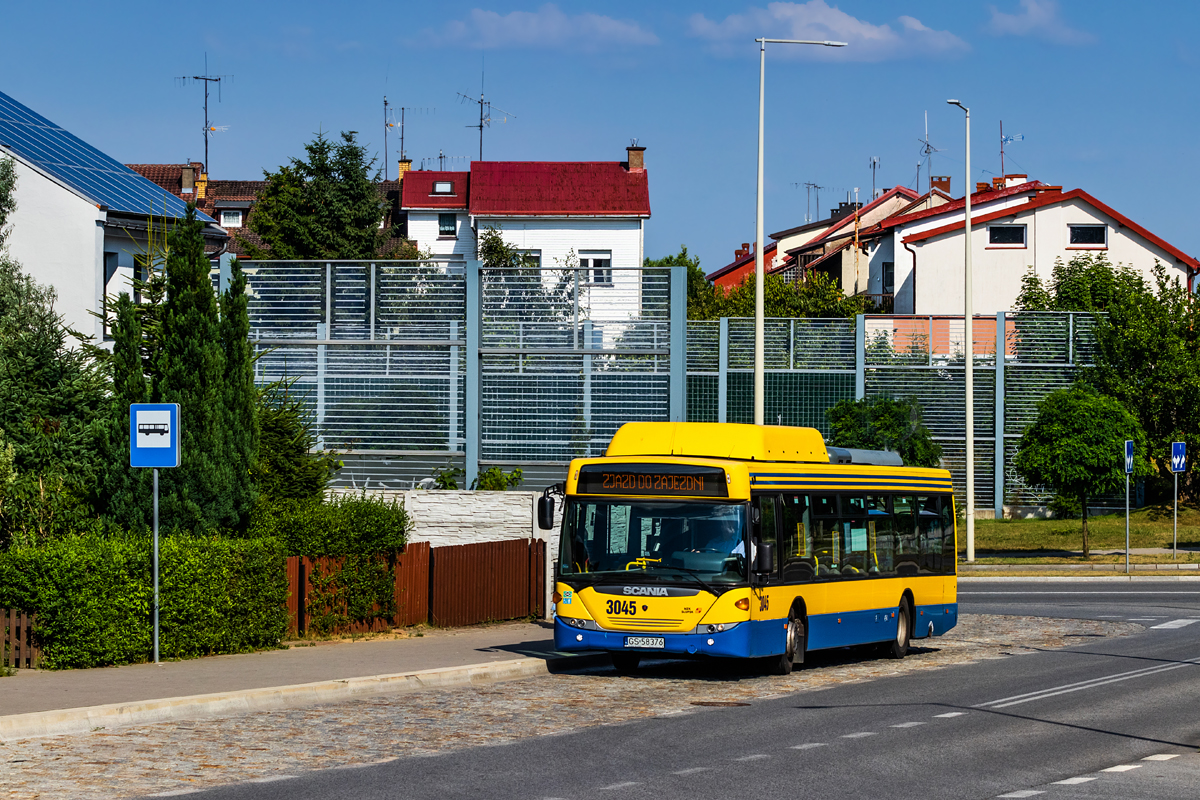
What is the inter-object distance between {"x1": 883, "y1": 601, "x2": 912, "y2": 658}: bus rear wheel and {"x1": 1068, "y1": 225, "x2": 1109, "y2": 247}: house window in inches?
1743

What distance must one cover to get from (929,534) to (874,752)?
9.94 meters

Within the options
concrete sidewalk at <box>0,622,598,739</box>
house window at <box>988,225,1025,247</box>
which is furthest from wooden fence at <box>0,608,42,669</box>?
house window at <box>988,225,1025,247</box>

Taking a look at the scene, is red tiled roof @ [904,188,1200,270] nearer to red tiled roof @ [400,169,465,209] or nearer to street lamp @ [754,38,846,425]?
red tiled roof @ [400,169,465,209]

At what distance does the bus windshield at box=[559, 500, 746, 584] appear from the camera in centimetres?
1619

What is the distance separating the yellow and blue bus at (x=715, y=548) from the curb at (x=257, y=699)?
1.03 m

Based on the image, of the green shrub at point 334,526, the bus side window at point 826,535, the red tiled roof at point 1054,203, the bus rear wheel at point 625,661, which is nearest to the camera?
the bus rear wheel at point 625,661

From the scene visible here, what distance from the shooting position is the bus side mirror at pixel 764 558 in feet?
52.0

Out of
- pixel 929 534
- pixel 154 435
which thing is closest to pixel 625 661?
pixel 929 534

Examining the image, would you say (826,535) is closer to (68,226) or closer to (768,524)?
(768,524)

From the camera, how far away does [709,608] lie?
15898mm

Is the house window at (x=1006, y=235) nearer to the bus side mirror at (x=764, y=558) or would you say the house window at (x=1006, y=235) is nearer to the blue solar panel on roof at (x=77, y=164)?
the blue solar panel on roof at (x=77, y=164)

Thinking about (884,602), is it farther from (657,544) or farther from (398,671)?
(398,671)

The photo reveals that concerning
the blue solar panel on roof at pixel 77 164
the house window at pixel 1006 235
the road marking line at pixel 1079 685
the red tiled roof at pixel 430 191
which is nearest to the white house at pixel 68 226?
the blue solar panel on roof at pixel 77 164

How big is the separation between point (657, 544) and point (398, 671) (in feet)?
10.4
